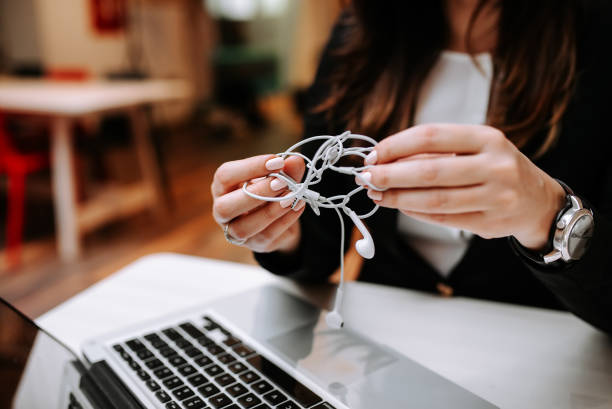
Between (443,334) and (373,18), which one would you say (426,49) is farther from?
(443,334)

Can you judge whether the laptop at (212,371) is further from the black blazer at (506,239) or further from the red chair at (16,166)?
the red chair at (16,166)

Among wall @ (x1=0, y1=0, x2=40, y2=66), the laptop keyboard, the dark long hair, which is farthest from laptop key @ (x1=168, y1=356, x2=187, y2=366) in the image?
wall @ (x1=0, y1=0, x2=40, y2=66)

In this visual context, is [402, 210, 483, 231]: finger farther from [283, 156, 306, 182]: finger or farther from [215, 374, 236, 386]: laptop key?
[215, 374, 236, 386]: laptop key

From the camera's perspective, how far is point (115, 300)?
0.72m


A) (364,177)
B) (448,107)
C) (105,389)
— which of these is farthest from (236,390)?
(448,107)

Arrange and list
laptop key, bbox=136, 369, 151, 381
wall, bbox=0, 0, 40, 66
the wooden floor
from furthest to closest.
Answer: wall, bbox=0, 0, 40, 66
the wooden floor
laptop key, bbox=136, 369, 151, 381

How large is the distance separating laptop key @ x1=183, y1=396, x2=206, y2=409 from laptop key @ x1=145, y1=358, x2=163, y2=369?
0.07 m

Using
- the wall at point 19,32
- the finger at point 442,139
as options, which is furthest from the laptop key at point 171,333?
the wall at point 19,32

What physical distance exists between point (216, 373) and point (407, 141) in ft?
0.94

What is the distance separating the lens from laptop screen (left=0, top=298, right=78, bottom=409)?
49cm

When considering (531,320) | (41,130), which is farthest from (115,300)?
(41,130)

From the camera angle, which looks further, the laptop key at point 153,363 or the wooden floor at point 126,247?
the wooden floor at point 126,247

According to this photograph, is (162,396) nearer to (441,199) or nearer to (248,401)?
(248,401)

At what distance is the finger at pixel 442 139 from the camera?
396 mm
